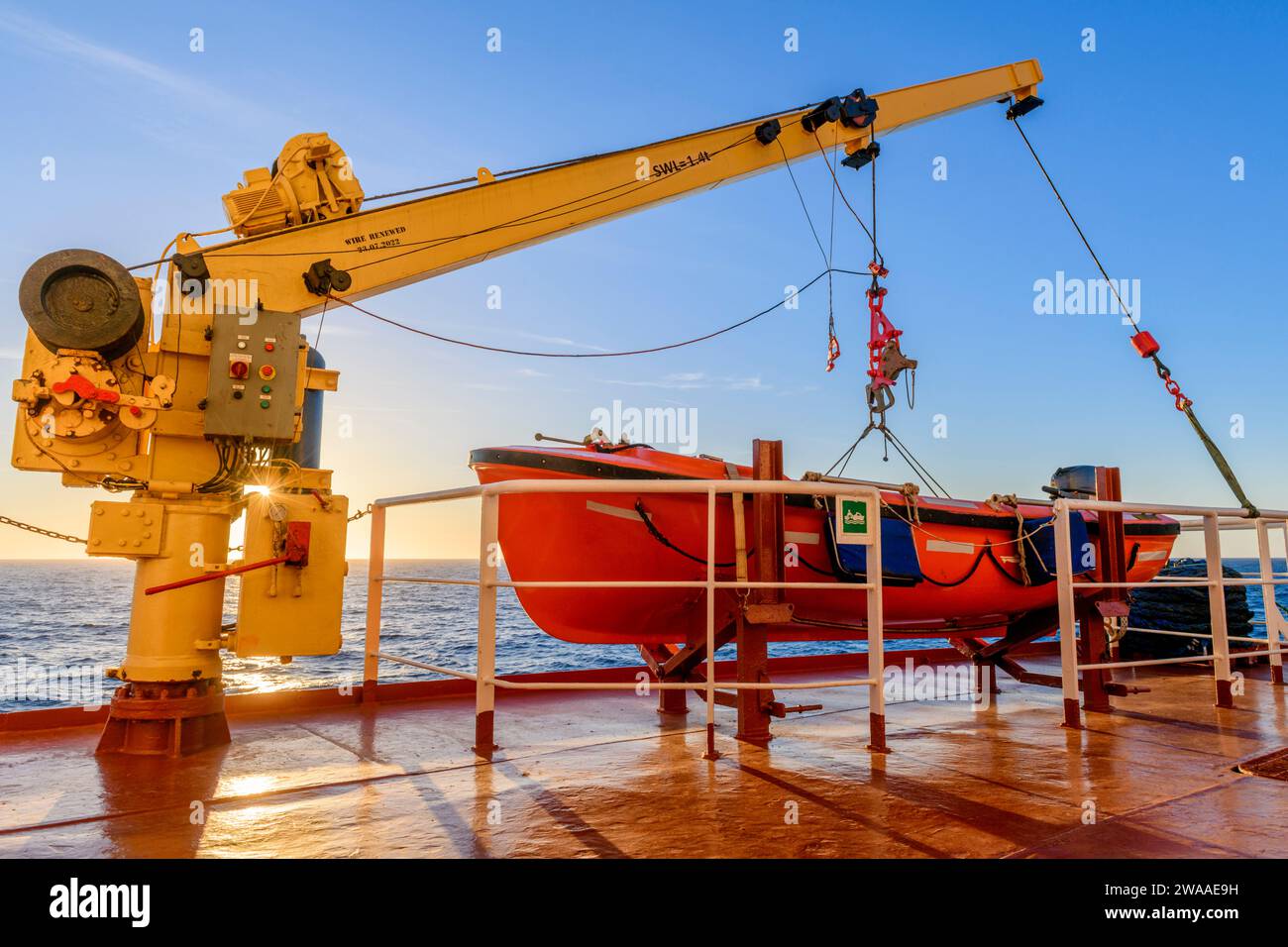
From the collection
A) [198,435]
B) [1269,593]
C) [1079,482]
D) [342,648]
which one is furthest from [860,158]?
[342,648]

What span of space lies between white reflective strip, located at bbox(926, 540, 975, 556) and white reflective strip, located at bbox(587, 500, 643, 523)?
2.07 m

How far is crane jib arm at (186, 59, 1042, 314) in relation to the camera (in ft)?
15.1

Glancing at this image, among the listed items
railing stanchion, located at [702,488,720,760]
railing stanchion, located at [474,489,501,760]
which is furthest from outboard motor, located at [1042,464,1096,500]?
railing stanchion, located at [474,489,501,760]

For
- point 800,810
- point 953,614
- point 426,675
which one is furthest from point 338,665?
point 800,810

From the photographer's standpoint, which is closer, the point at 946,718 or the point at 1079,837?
the point at 1079,837

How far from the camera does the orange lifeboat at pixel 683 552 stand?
450cm

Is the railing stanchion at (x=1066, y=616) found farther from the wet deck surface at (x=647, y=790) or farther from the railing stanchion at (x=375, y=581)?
the railing stanchion at (x=375, y=581)

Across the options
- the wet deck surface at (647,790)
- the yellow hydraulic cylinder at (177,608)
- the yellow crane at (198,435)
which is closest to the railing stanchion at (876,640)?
the wet deck surface at (647,790)

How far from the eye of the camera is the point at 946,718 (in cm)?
489

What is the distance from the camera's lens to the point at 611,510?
4.52 metres

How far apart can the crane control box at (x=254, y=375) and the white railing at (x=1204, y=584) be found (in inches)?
160

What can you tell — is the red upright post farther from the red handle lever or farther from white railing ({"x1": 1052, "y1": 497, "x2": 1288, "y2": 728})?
the red handle lever
